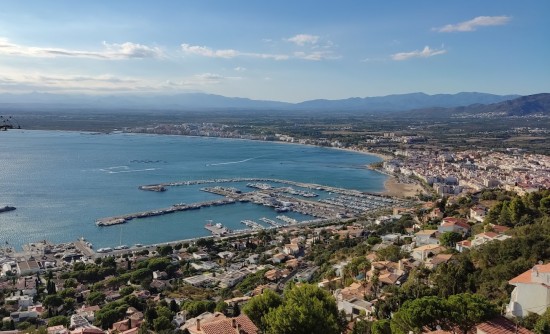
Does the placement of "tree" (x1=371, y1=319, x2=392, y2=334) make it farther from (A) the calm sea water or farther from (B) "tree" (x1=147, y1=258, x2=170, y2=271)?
(A) the calm sea water

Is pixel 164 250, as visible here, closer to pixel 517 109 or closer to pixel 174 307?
pixel 174 307

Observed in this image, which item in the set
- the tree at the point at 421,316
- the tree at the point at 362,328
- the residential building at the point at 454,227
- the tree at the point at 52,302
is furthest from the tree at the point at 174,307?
the residential building at the point at 454,227

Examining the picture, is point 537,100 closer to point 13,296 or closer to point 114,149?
point 114,149

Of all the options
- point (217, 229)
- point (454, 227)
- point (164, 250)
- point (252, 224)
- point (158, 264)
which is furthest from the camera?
point (252, 224)

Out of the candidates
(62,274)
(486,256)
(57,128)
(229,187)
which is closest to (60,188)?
(229,187)

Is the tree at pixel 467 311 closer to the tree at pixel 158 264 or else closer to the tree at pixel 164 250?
the tree at pixel 158 264

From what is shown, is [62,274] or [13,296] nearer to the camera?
[13,296]

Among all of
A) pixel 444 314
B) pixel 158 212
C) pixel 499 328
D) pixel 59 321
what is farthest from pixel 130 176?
pixel 499 328

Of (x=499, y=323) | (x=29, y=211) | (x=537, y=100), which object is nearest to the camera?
(x=499, y=323)
